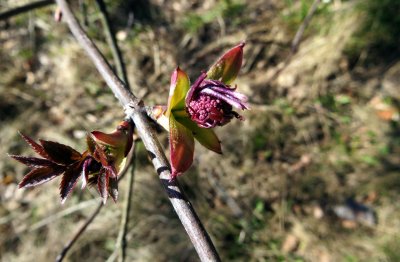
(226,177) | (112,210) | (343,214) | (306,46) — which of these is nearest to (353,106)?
(306,46)

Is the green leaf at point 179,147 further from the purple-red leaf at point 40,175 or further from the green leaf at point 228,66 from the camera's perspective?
the purple-red leaf at point 40,175

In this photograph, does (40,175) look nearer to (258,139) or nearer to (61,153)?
(61,153)

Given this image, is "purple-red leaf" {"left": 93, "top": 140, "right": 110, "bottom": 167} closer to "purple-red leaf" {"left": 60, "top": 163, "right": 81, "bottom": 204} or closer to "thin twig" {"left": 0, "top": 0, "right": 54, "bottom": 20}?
"purple-red leaf" {"left": 60, "top": 163, "right": 81, "bottom": 204}

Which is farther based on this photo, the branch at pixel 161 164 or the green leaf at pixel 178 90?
the green leaf at pixel 178 90

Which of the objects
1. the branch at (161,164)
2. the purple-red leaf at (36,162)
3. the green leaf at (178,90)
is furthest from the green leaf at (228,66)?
the purple-red leaf at (36,162)

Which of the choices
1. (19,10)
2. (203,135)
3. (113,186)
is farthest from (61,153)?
(19,10)
